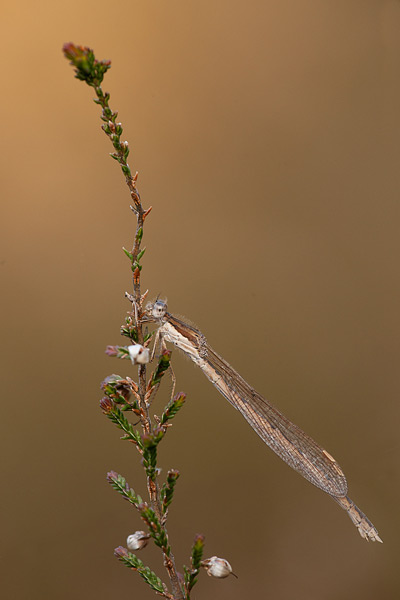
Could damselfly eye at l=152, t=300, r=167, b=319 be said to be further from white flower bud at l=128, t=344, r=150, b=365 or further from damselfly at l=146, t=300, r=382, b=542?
white flower bud at l=128, t=344, r=150, b=365

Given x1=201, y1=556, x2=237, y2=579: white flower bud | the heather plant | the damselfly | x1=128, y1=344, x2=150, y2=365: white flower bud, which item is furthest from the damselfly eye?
x1=201, y1=556, x2=237, y2=579: white flower bud

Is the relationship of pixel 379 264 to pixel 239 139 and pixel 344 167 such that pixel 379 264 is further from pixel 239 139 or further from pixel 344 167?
pixel 239 139

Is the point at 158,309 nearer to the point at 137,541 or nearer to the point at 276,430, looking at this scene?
the point at 137,541

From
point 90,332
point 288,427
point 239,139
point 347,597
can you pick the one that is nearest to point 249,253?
point 239,139

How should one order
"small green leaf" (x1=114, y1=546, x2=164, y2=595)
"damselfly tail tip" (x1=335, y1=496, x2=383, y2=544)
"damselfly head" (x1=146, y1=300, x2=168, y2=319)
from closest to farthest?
"small green leaf" (x1=114, y1=546, x2=164, y2=595)
"damselfly head" (x1=146, y1=300, x2=168, y2=319)
"damselfly tail tip" (x1=335, y1=496, x2=383, y2=544)

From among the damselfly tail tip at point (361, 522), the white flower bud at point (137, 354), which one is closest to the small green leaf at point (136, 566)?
the white flower bud at point (137, 354)

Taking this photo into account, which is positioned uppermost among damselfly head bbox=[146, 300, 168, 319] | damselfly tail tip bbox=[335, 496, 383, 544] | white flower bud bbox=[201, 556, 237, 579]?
damselfly head bbox=[146, 300, 168, 319]

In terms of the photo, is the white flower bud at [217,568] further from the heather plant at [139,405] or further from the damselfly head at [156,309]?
the damselfly head at [156,309]

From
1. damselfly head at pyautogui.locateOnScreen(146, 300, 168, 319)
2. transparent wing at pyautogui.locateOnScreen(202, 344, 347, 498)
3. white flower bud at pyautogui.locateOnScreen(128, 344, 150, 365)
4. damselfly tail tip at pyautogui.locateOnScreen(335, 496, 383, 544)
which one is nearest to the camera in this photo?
white flower bud at pyautogui.locateOnScreen(128, 344, 150, 365)
